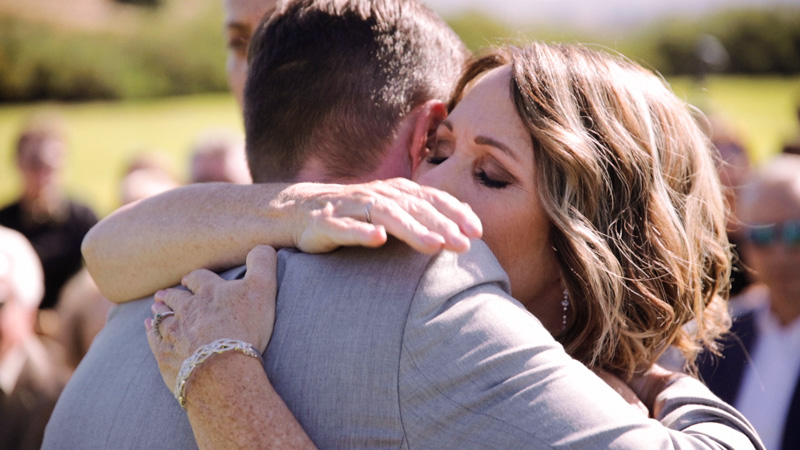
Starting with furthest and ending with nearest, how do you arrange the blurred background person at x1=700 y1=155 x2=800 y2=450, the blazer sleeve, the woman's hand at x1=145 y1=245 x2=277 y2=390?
the blurred background person at x1=700 y1=155 x2=800 y2=450 < the woman's hand at x1=145 y1=245 x2=277 y2=390 < the blazer sleeve

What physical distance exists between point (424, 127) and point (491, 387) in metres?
0.99

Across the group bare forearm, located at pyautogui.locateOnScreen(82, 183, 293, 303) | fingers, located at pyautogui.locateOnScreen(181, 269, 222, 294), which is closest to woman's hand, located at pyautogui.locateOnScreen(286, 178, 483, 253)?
bare forearm, located at pyautogui.locateOnScreen(82, 183, 293, 303)

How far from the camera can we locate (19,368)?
164 inches

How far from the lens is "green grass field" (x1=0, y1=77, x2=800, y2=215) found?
1708cm

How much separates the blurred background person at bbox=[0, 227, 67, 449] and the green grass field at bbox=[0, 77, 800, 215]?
1243 cm

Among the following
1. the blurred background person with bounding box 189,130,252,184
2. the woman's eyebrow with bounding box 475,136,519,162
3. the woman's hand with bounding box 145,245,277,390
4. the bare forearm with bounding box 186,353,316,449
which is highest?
the woman's eyebrow with bounding box 475,136,519,162

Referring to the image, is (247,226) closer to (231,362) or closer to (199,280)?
(199,280)

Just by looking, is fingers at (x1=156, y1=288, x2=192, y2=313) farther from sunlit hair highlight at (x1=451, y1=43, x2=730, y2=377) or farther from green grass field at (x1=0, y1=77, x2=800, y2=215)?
green grass field at (x1=0, y1=77, x2=800, y2=215)

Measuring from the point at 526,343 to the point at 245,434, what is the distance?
2.08ft

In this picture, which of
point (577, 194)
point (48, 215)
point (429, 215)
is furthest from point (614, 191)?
point (48, 215)

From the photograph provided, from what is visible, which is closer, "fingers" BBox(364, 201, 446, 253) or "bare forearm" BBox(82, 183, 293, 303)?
"fingers" BBox(364, 201, 446, 253)

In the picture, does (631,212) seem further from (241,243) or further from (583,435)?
(241,243)

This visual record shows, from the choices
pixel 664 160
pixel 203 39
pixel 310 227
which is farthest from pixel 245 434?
pixel 203 39

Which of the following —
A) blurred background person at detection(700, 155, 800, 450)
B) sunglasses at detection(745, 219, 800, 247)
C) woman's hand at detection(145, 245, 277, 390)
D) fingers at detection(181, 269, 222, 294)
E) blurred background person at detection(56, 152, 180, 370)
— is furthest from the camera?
blurred background person at detection(56, 152, 180, 370)
